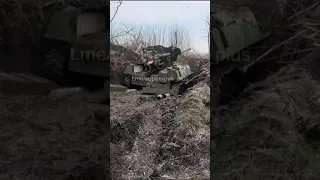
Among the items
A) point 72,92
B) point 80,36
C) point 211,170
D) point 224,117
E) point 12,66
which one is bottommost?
point 211,170

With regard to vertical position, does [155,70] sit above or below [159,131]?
above

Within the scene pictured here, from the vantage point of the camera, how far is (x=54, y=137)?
2.76 m

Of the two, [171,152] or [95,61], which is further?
[171,152]

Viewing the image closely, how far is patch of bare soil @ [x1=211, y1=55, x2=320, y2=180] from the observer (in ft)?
8.73

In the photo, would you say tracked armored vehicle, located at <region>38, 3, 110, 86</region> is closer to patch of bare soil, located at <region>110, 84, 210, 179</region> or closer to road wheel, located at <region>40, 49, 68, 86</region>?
road wheel, located at <region>40, 49, 68, 86</region>

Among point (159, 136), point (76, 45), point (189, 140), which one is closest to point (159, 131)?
point (159, 136)

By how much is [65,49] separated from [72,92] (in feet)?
1.10

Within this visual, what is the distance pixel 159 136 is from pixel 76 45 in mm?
1015

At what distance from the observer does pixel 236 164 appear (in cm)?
271

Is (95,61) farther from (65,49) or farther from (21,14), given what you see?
(21,14)

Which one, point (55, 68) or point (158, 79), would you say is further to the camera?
point (158, 79)

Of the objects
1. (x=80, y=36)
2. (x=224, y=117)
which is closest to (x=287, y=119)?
(x=224, y=117)

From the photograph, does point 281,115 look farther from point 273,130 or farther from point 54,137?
point 54,137

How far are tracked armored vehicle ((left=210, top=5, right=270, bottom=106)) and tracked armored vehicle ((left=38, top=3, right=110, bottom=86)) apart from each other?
0.82m
